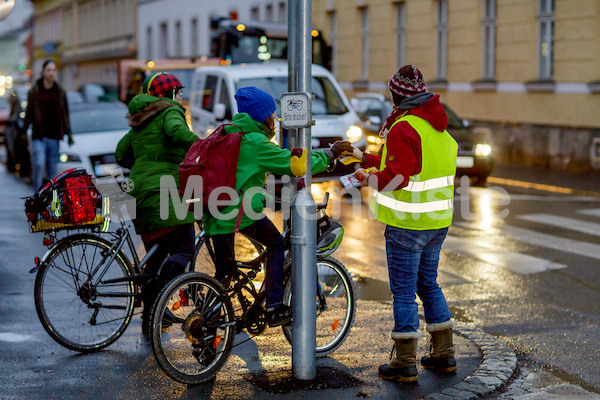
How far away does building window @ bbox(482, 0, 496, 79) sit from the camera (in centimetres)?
2348

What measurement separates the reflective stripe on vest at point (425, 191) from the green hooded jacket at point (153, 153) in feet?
4.61

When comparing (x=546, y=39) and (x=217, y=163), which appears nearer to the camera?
(x=217, y=163)

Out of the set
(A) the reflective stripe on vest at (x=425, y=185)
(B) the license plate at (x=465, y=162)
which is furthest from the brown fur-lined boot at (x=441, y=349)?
(B) the license plate at (x=465, y=162)

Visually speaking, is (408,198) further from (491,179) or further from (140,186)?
(491,179)

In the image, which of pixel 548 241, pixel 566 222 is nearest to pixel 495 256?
pixel 548 241

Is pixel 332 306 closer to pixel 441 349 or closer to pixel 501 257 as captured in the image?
pixel 441 349

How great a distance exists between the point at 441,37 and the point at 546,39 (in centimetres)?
505

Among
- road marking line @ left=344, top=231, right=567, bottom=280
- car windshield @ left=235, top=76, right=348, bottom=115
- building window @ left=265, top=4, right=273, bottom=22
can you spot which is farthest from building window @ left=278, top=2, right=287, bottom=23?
road marking line @ left=344, top=231, right=567, bottom=280

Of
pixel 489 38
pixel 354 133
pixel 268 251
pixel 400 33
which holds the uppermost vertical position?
pixel 400 33

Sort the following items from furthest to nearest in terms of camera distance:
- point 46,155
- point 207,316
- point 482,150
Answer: point 482,150, point 46,155, point 207,316

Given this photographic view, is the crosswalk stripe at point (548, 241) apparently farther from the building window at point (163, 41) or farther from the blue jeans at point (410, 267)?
the building window at point (163, 41)

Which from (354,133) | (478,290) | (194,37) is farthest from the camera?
(194,37)

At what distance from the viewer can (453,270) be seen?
365 inches

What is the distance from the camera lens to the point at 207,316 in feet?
18.4
